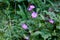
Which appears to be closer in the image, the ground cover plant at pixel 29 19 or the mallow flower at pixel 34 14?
the ground cover plant at pixel 29 19

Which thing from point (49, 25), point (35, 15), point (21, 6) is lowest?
point (49, 25)

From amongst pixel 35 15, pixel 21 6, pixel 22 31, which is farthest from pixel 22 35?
pixel 21 6

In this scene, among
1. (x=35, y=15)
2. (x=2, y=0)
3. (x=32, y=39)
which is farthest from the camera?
(x=2, y=0)

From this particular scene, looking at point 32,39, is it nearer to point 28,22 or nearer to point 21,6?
point 28,22

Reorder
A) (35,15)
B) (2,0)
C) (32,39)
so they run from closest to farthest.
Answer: (32,39)
(35,15)
(2,0)

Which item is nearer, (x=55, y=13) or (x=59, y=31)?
(x=59, y=31)

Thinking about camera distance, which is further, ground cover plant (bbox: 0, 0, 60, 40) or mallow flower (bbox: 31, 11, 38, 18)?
mallow flower (bbox: 31, 11, 38, 18)

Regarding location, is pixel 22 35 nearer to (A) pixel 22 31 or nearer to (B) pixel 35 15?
(A) pixel 22 31

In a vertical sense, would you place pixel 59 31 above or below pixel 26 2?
below
